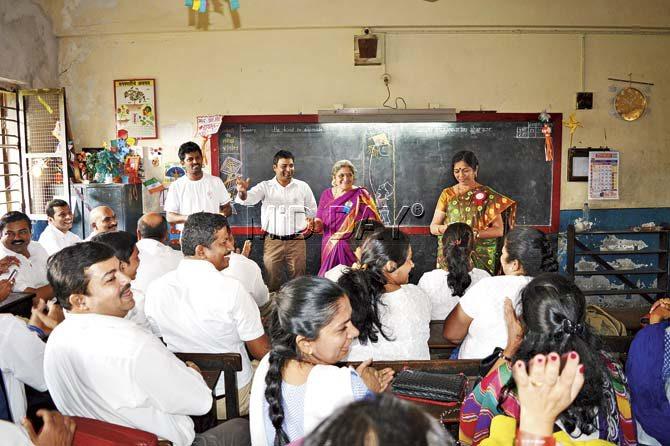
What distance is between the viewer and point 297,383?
1.49 m

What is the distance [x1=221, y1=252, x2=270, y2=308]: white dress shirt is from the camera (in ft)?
10.6

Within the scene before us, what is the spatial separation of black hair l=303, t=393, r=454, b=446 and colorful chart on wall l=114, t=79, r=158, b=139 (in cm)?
515

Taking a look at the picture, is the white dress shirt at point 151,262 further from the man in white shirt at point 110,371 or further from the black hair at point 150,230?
the man in white shirt at point 110,371

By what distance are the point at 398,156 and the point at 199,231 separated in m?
3.22

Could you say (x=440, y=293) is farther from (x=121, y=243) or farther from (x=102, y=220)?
(x=102, y=220)

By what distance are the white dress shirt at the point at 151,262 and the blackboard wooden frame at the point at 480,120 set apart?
7.15 ft

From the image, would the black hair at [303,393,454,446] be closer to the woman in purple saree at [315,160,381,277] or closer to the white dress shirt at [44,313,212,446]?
the white dress shirt at [44,313,212,446]

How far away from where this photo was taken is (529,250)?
102 inches

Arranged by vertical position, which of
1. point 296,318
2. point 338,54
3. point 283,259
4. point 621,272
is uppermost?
point 338,54

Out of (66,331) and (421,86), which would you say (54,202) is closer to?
(66,331)

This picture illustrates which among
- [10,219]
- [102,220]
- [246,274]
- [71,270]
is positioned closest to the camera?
[71,270]

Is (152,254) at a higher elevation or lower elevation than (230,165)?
lower

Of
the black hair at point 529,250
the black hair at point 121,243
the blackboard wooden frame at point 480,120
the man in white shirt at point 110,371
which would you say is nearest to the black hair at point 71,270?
the man in white shirt at point 110,371

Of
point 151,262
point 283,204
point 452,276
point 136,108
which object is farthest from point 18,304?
point 136,108
